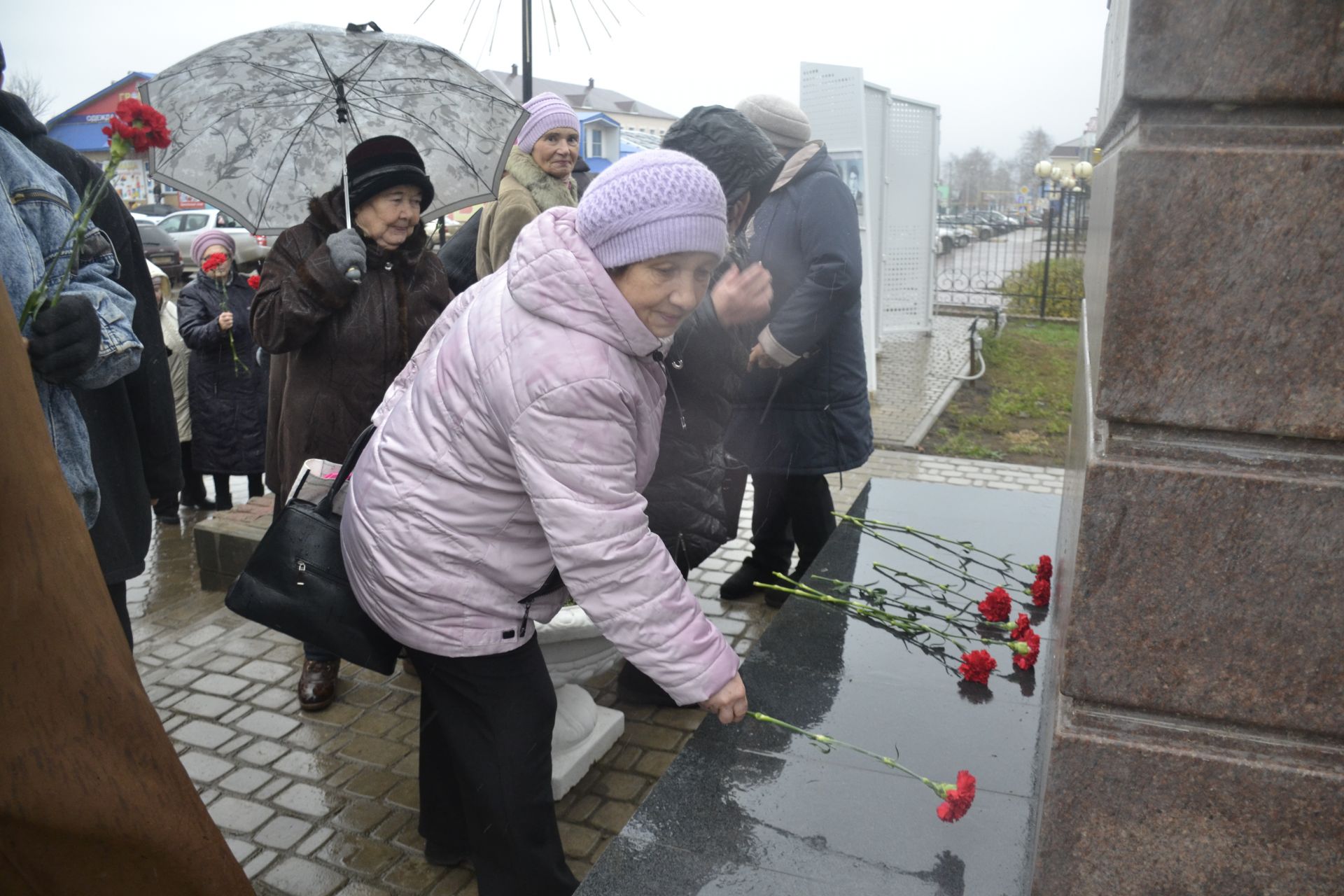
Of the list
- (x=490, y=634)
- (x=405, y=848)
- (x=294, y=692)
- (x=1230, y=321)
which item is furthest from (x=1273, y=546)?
(x=294, y=692)

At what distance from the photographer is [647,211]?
2137 millimetres

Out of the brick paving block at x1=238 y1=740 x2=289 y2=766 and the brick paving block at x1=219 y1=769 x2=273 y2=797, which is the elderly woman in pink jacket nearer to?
the brick paving block at x1=219 y1=769 x2=273 y2=797

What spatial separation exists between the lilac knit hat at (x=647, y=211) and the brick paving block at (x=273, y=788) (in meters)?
2.26

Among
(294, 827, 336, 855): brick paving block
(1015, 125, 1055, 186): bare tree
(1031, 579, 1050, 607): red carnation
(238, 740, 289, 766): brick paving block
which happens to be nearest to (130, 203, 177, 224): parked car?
(238, 740, 289, 766): brick paving block

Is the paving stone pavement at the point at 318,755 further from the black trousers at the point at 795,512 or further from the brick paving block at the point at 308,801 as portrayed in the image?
the black trousers at the point at 795,512

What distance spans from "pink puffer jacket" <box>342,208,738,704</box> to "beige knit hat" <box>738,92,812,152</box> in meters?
2.23

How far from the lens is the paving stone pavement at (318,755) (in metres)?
3.11

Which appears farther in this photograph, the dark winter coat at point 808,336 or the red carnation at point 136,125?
the dark winter coat at point 808,336

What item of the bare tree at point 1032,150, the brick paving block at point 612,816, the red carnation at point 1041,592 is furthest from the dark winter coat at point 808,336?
the bare tree at point 1032,150

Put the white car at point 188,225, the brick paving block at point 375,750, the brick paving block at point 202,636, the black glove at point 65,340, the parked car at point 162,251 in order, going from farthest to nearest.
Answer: the white car at point 188,225 < the parked car at point 162,251 < the brick paving block at point 202,636 < the brick paving block at point 375,750 < the black glove at point 65,340

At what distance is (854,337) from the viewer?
432 cm

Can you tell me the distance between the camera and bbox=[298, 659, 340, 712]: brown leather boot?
4.02 m

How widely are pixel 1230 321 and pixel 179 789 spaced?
1662 mm

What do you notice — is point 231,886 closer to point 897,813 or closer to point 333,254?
point 897,813
